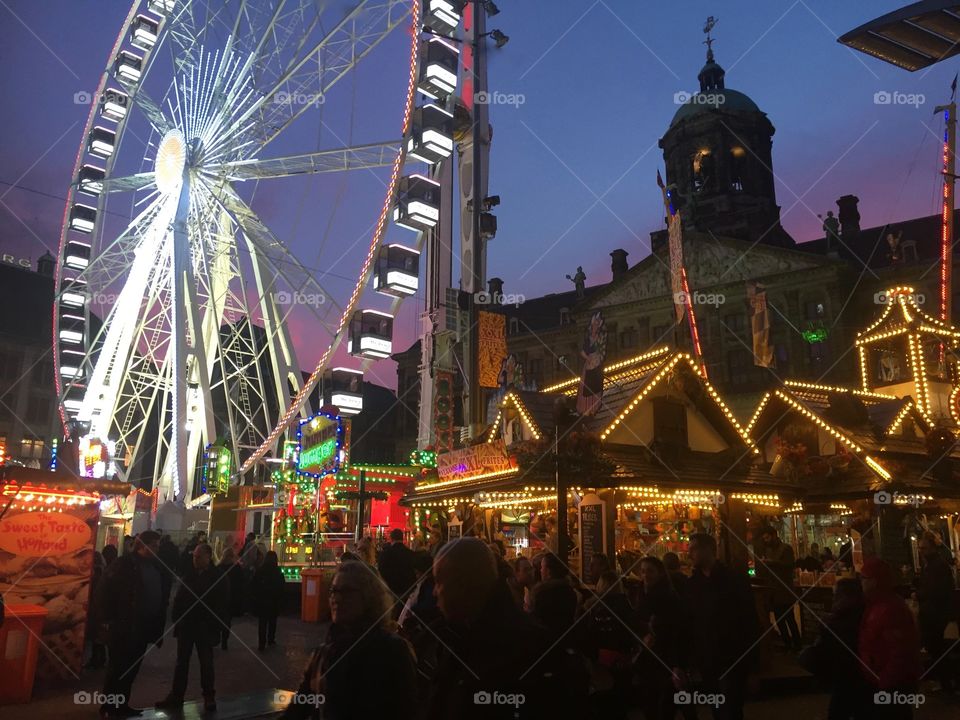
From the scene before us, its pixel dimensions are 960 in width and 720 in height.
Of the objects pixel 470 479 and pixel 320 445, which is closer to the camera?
pixel 470 479

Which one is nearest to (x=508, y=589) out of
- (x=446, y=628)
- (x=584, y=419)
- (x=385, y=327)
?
(x=446, y=628)

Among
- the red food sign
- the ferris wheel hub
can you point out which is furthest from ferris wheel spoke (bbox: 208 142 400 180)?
the red food sign

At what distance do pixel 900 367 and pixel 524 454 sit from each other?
15.3 m

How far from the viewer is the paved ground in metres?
8.77

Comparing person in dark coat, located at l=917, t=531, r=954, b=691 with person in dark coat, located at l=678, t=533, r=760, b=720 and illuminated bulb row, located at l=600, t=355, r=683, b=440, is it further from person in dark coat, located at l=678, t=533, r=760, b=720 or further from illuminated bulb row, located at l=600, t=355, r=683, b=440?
illuminated bulb row, located at l=600, t=355, r=683, b=440

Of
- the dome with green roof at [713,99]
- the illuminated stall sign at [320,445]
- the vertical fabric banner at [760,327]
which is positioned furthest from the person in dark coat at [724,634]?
the dome with green roof at [713,99]

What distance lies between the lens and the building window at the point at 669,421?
17.1 m

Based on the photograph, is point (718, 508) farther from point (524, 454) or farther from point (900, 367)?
point (900, 367)

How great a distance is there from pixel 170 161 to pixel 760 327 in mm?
20587

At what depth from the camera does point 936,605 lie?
10352mm

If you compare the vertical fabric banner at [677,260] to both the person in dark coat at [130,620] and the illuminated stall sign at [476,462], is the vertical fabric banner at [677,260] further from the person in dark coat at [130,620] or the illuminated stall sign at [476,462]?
the person in dark coat at [130,620]

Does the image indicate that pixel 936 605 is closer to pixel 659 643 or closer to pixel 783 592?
pixel 783 592

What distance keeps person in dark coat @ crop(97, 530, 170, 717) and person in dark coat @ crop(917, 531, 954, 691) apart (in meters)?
9.96

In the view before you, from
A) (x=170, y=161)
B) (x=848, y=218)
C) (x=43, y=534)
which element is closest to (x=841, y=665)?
(x=43, y=534)
